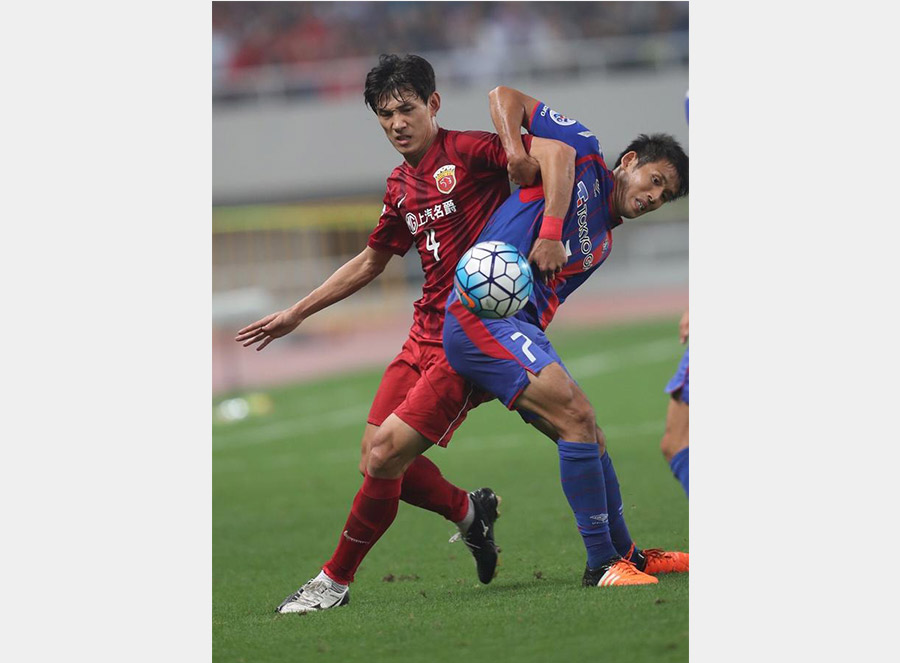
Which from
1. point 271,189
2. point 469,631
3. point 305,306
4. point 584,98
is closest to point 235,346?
point 271,189

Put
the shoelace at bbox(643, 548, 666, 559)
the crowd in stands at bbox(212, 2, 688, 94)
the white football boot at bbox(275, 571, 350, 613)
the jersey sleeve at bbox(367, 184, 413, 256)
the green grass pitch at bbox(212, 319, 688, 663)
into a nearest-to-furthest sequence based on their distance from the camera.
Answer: the green grass pitch at bbox(212, 319, 688, 663)
the white football boot at bbox(275, 571, 350, 613)
the shoelace at bbox(643, 548, 666, 559)
the jersey sleeve at bbox(367, 184, 413, 256)
the crowd in stands at bbox(212, 2, 688, 94)

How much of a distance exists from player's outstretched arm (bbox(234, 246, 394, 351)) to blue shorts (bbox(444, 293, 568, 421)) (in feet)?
1.99

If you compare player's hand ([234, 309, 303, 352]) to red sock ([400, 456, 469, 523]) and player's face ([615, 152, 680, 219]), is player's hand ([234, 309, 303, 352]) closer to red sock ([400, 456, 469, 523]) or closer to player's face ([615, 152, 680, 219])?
red sock ([400, 456, 469, 523])

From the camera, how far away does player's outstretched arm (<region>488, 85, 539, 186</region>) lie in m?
4.23

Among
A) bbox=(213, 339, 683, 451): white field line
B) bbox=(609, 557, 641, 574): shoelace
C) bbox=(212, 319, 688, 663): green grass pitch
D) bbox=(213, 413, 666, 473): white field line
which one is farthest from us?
bbox=(213, 339, 683, 451): white field line

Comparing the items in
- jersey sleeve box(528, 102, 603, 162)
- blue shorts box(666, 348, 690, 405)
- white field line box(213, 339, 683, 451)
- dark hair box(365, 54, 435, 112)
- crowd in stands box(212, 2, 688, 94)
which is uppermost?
crowd in stands box(212, 2, 688, 94)

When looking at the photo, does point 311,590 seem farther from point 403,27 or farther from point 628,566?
point 403,27

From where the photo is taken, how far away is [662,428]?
31.8 ft

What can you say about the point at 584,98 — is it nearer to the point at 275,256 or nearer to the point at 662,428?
the point at 275,256

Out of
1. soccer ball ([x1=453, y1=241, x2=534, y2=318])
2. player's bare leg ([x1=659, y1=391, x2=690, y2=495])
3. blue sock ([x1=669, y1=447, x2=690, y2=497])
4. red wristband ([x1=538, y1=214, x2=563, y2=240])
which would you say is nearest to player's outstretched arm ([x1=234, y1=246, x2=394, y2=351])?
soccer ball ([x1=453, y1=241, x2=534, y2=318])

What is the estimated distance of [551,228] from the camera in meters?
4.15

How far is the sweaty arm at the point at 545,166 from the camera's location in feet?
13.6

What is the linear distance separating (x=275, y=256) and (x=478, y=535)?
503 inches

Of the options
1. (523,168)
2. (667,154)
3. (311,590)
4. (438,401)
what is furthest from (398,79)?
(311,590)
